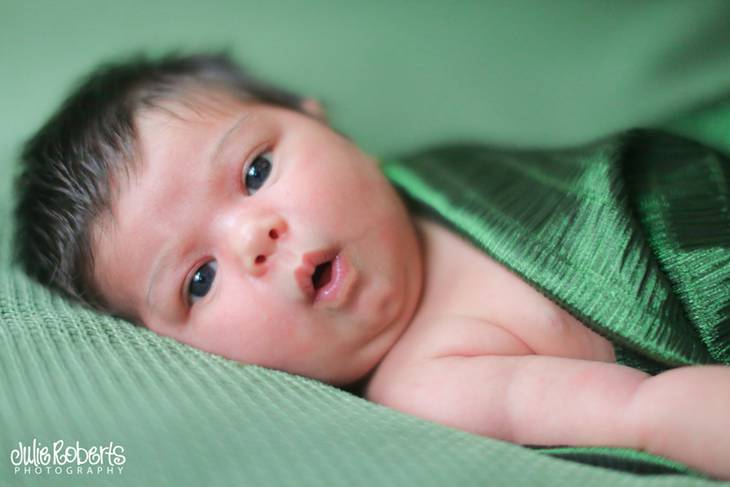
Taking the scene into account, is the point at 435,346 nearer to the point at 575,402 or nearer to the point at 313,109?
the point at 575,402

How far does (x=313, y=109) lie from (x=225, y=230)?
352 mm

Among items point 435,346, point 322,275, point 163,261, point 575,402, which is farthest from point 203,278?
point 575,402

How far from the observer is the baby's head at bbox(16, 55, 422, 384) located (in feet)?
2.90

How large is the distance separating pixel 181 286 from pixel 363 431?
1.24 feet

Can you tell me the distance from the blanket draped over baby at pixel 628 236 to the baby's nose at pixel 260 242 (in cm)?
25

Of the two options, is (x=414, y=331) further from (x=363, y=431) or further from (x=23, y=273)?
(x=23, y=273)

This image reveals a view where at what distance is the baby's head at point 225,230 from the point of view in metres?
0.88

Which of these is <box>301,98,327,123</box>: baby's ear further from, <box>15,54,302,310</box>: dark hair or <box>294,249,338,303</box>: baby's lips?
<box>294,249,338,303</box>: baby's lips

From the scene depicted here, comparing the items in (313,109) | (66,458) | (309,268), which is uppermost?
(313,109)

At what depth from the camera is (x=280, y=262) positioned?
0.87m

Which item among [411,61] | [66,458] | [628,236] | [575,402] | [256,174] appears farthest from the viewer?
[411,61]

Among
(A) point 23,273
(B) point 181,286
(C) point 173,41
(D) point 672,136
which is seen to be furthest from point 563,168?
(C) point 173,41

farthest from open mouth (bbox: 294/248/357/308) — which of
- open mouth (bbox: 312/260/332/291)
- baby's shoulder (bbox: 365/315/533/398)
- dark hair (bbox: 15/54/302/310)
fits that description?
dark hair (bbox: 15/54/302/310)

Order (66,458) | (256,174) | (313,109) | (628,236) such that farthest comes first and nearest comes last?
(313,109), (256,174), (628,236), (66,458)
